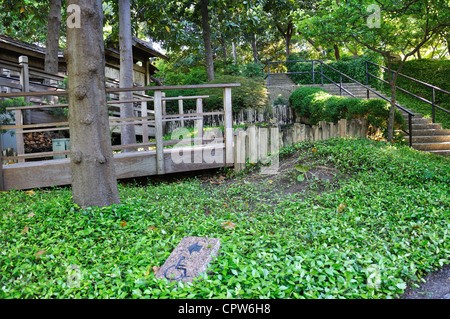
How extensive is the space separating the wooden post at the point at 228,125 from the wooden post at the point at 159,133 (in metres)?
1.39

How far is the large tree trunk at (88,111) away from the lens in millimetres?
4543

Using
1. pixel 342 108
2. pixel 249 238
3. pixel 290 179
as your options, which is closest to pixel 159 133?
pixel 290 179

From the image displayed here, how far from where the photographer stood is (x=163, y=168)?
7207mm

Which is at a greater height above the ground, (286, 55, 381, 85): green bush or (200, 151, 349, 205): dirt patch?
(286, 55, 381, 85): green bush

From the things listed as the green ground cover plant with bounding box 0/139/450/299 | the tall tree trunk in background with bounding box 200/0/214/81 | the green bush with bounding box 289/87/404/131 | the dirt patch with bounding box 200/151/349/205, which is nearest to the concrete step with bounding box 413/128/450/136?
the green bush with bounding box 289/87/404/131

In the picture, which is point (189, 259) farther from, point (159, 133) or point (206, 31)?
point (206, 31)

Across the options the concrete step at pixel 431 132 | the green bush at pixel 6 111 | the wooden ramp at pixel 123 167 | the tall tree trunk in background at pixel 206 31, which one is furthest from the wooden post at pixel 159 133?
the tall tree trunk in background at pixel 206 31

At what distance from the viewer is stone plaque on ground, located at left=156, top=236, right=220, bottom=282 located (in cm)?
304

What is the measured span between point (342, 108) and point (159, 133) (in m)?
6.75

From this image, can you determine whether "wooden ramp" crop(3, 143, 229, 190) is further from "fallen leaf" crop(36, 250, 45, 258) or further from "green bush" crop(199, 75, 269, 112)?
"green bush" crop(199, 75, 269, 112)

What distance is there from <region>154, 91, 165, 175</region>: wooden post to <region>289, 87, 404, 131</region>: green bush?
246 inches

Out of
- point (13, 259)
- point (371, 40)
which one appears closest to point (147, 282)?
point (13, 259)

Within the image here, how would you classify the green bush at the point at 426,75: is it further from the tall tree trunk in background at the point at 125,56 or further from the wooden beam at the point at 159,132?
the wooden beam at the point at 159,132

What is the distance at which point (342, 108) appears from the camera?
37.1 feet
